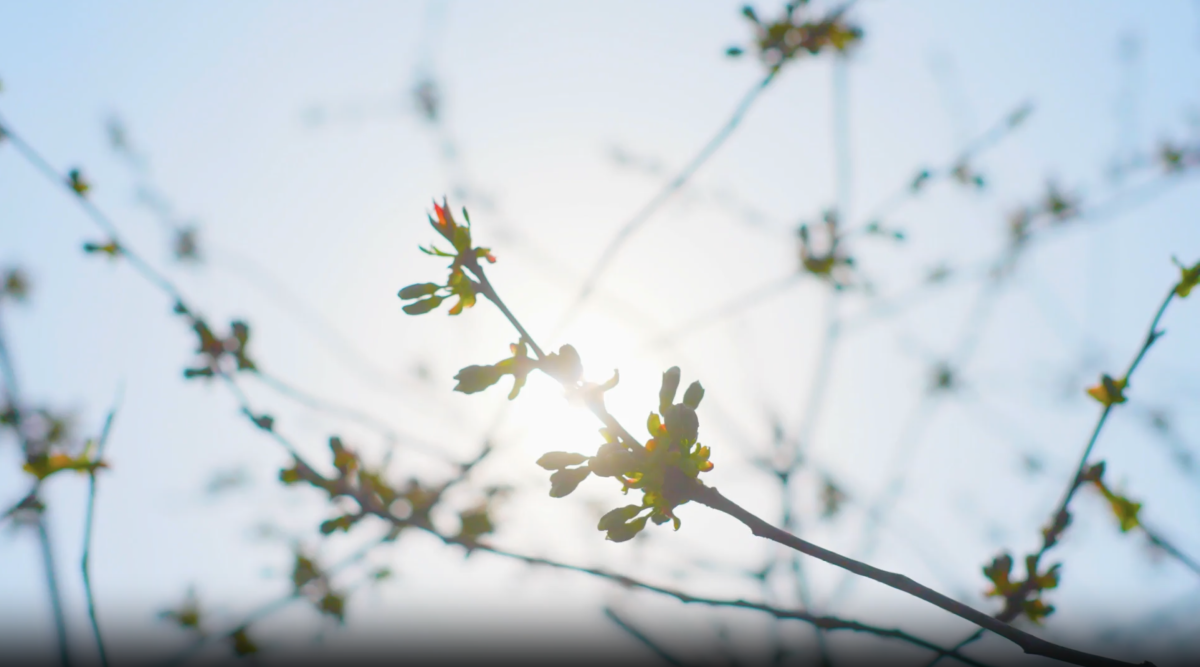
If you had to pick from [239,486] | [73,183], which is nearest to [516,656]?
[239,486]

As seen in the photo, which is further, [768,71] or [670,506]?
[768,71]

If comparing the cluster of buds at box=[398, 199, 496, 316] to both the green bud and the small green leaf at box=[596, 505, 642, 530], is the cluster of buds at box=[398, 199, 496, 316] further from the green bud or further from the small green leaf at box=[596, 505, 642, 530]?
the small green leaf at box=[596, 505, 642, 530]

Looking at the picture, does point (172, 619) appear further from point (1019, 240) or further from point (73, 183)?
point (1019, 240)

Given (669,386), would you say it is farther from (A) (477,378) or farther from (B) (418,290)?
(B) (418,290)

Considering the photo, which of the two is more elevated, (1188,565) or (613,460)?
(1188,565)

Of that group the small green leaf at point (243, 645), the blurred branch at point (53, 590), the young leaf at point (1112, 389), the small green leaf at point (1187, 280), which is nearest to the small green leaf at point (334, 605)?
the small green leaf at point (243, 645)

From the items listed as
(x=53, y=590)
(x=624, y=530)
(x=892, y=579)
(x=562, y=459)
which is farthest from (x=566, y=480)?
(x=53, y=590)

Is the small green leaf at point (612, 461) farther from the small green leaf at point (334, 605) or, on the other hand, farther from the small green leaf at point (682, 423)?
the small green leaf at point (334, 605)
